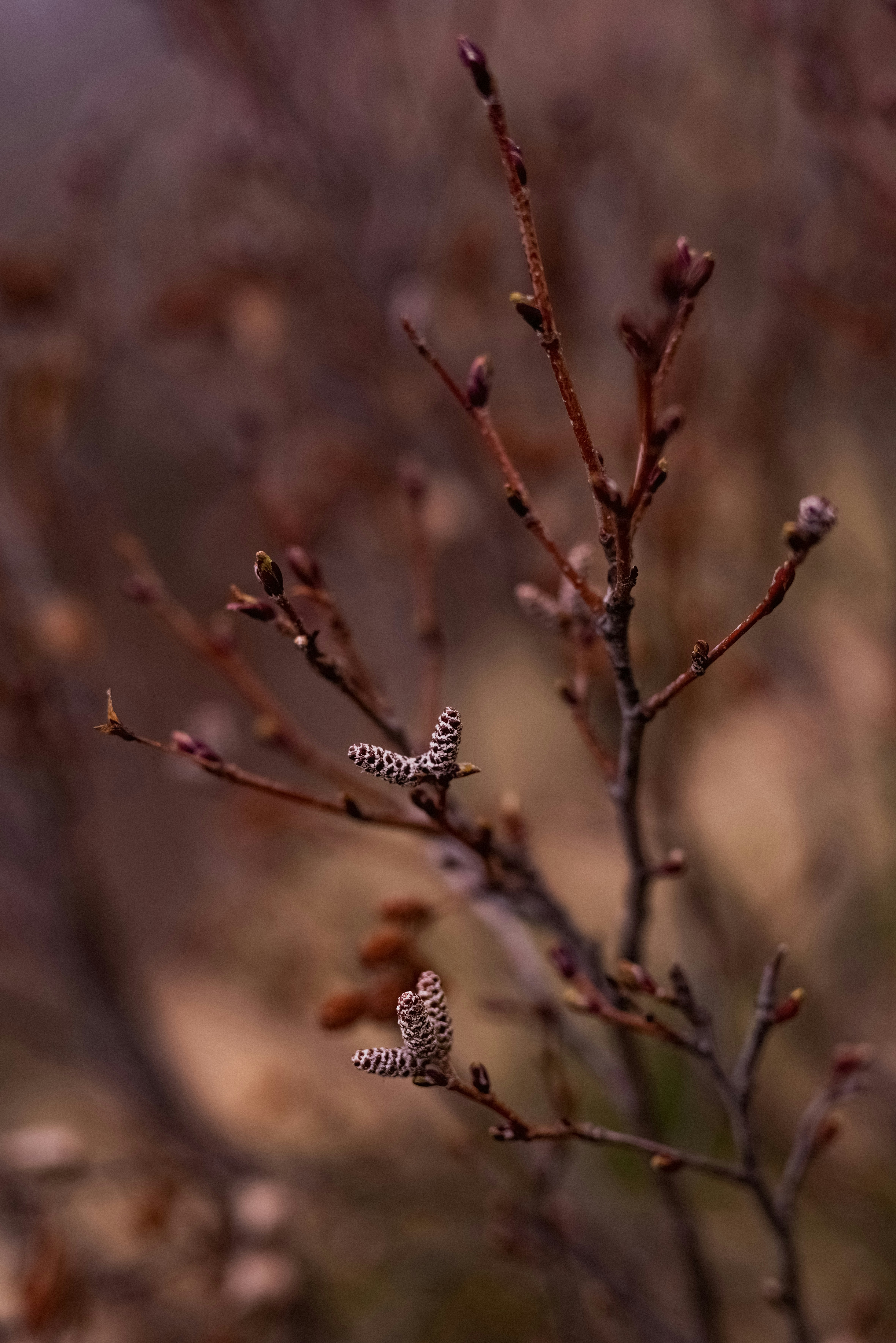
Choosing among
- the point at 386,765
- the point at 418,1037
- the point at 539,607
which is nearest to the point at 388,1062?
the point at 418,1037

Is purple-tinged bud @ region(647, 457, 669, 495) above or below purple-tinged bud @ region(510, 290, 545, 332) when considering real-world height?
below

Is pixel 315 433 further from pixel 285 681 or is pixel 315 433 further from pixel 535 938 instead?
pixel 285 681

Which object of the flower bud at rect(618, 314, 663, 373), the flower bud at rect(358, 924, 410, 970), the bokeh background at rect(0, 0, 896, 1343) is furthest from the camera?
the bokeh background at rect(0, 0, 896, 1343)

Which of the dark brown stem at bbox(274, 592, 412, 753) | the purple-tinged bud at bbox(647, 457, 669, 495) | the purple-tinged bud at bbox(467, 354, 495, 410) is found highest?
the purple-tinged bud at bbox(467, 354, 495, 410)

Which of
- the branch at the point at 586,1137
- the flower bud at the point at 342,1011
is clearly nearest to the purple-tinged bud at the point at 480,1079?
the branch at the point at 586,1137

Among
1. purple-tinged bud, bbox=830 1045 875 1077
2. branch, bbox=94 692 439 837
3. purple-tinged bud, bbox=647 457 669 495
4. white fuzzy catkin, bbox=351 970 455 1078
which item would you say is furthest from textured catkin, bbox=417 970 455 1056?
purple-tinged bud, bbox=830 1045 875 1077

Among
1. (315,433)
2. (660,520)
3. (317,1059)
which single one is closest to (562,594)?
(660,520)

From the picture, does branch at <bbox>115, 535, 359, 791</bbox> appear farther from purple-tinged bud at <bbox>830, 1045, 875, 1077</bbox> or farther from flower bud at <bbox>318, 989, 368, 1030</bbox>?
purple-tinged bud at <bbox>830, 1045, 875, 1077</bbox>
